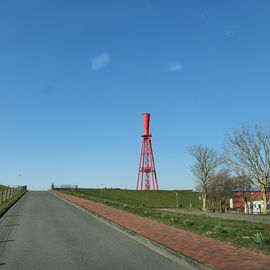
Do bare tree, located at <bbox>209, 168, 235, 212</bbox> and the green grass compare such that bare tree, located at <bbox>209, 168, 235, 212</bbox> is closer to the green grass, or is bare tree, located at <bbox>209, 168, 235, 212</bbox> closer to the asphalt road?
the green grass

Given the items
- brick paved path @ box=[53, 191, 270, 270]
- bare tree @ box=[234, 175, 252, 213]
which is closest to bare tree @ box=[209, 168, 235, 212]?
bare tree @ box=[234, 175, 252, 213]

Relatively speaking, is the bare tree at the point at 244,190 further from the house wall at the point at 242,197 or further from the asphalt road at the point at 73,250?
the asphalt road at the point at 73,250

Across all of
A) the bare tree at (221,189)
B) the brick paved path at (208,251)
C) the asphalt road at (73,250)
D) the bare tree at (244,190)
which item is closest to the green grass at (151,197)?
the bare tree at (221,189)

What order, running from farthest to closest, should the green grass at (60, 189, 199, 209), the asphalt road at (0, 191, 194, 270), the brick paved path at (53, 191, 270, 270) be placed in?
1. the green grass at (60, 189, 199, 209)
2. the asphalt road at (0, 191, 194, 270)
3. the brick paved path at (53, 191, 270, 270)

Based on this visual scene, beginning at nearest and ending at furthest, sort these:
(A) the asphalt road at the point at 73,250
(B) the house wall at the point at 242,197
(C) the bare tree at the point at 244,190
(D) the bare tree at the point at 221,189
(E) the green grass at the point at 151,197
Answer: (A) the asphalt road at the point at 73,250 → (C) the bare tree at the point at 244,190 → (D) the bare tree at the point at 221,189 → (B) the house wall at the point at 242,197 → (E) the green grass at the point at 151,197

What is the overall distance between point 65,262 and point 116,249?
7.58 ft

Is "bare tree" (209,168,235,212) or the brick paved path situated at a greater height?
"bare tree" (209,168,235,212)

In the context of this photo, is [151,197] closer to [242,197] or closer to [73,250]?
[242,197]

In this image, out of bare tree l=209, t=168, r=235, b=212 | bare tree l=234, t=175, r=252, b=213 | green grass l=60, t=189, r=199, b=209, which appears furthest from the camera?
green grass l=60, t=189, r=199, b=209

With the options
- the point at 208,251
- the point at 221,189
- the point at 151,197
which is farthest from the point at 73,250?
the point at 151,197

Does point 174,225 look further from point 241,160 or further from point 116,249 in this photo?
point 241,160

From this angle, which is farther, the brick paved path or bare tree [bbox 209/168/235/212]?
bare tree [bbox 209/168/235/212]

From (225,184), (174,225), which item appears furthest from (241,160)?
(174,225)

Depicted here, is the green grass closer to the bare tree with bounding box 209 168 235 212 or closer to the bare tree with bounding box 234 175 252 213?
the bare tree with bounding box 209 168 235 212
